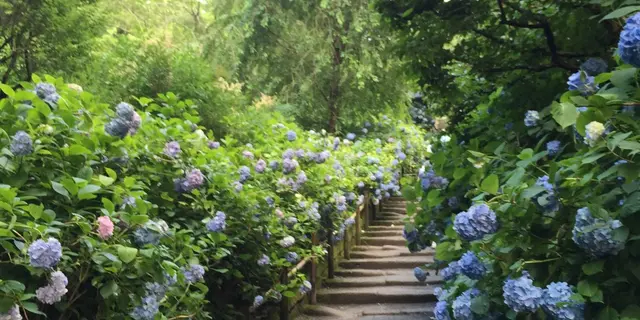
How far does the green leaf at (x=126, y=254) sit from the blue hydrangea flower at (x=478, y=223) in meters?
0.97

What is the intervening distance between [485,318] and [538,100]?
161 centimetres

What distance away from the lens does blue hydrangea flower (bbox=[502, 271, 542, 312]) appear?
1494mm

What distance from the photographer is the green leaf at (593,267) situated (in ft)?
4.76

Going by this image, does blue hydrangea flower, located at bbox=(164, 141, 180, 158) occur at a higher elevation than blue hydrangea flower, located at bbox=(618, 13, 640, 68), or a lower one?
lower

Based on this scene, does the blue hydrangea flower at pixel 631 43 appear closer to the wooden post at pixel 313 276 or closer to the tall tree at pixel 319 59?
the wooden post at pixel 313 276

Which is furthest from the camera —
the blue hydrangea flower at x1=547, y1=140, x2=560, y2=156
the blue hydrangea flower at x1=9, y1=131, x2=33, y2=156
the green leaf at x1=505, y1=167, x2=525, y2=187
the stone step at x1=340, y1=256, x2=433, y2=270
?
the stone step at x1=340, y1=256, x2=433, y2=270

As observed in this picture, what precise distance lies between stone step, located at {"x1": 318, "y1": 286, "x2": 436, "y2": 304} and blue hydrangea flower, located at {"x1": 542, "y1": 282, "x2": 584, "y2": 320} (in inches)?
196

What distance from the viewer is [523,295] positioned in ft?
4.93

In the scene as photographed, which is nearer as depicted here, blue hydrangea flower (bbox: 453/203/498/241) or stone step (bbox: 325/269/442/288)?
blue hydrangea flower (bbox: 453/203/498/241)

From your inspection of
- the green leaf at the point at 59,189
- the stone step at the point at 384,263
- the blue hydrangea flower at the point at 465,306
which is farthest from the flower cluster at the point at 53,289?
the stone step at the point at 384,263

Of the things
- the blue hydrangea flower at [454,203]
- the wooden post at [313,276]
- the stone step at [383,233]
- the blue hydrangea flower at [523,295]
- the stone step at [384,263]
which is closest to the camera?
the blue hydrangea flower at [523,295]

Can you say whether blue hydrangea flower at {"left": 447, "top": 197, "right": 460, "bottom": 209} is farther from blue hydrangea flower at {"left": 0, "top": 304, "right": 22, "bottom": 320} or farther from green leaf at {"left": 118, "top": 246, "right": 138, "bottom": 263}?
blue hydrangea flower at {"left": 0, "top": 304, "right": 22, "bottom": 320}

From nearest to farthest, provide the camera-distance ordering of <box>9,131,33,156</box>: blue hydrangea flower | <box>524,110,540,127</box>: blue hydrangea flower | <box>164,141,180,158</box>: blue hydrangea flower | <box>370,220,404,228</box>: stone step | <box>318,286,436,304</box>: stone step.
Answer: <box>9,131,33,156</box>: blue hydrangea flower, <box>524,110,540,127</box>: blue hydrangea flower, <box>164,141,180,158</box>: blue hydrangea flower, <box>318,286,436,304</box>: stone step, <box>370,220,404,228</box>: stone step

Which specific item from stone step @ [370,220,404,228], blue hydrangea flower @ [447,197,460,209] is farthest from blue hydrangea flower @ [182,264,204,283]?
stone step @ [370,220,404,228]
